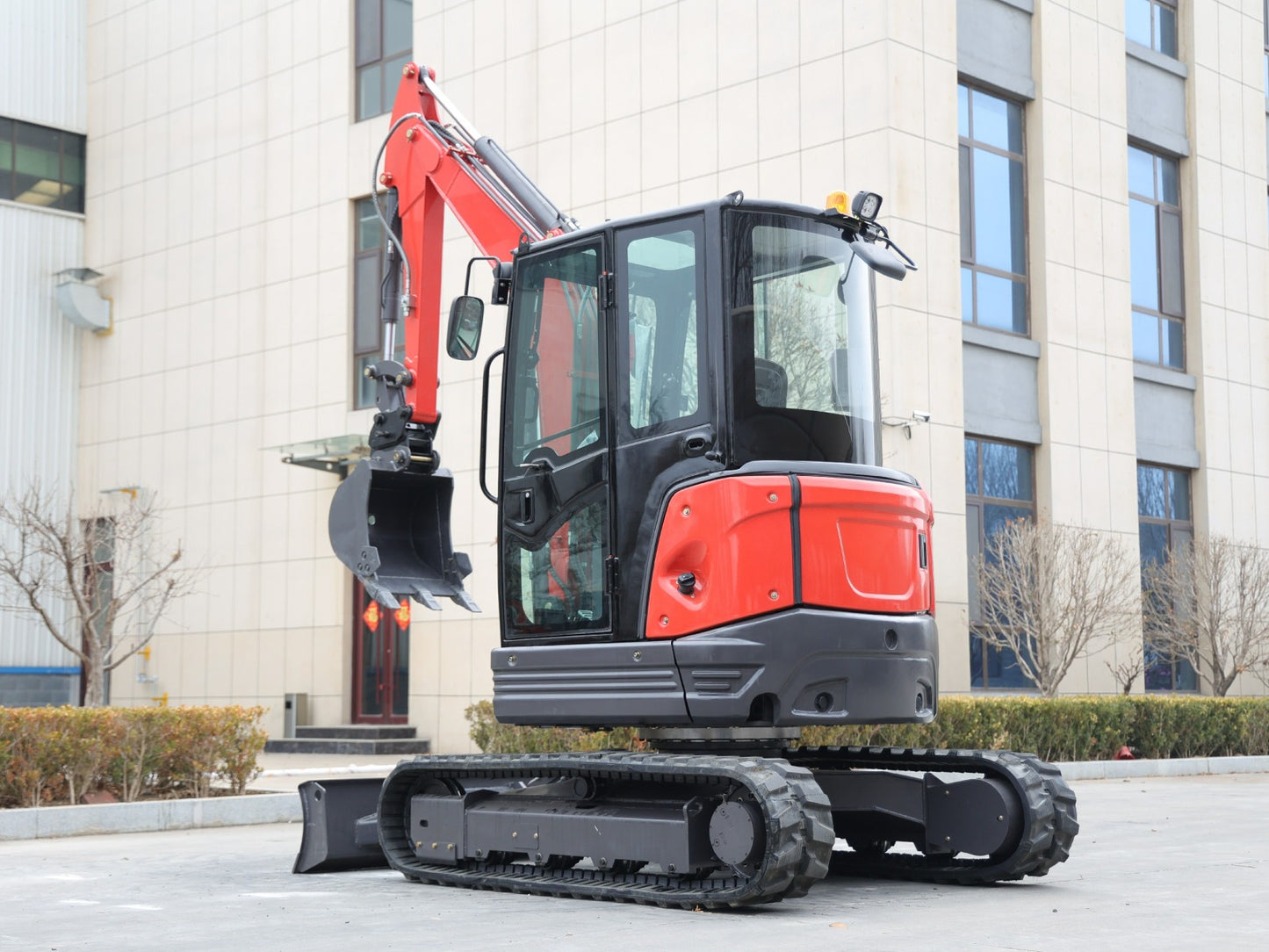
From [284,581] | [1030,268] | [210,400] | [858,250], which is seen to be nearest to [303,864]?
[858,250]

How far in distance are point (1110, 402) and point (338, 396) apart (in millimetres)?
12733

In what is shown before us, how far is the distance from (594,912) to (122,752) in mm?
7683

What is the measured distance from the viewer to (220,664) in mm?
30078

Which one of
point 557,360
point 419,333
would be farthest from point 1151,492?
point 557,360

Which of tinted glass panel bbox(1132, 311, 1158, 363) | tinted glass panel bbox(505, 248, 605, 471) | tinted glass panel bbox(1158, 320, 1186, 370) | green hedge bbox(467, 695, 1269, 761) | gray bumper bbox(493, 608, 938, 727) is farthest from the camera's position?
tinted glass panel bbox(1158, 320, 1186, 370)

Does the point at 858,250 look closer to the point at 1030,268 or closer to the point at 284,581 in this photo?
the point at 1030,268

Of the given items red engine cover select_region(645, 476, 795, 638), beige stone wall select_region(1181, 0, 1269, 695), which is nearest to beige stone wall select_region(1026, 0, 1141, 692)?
beige stone wall select_region(1181, 0, 1269, 695)

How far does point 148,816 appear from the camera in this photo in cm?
1394

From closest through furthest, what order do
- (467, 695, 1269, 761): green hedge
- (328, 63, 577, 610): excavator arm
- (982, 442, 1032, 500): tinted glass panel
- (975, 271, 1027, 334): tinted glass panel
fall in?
(328, 63, 577, 610): excavator arm < (467, 695, 1269, 761): green hedge < (982, 442, 1032, 500): tinted glass panel < (975, 271, 1027, 334): tinted glass panel

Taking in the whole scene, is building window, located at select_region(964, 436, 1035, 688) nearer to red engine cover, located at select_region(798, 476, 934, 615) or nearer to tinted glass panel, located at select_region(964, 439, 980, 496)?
tinted glass panel, located at select_region(964, 439, 980, 496)

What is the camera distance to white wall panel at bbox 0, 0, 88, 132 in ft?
108

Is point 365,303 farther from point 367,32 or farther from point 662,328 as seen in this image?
point 662,328

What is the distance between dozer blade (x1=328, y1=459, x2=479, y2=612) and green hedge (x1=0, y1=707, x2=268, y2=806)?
5143 mm

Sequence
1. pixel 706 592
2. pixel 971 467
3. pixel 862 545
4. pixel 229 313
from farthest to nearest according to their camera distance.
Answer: pixel 229 313 → pixel 971 467 → pixel 862 545 → pixel 706 592
